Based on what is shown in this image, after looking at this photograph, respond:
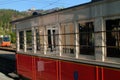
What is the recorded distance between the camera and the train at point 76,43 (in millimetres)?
6836

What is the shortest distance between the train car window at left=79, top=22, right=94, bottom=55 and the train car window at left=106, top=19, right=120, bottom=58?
690 mm

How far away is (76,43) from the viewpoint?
8328mm

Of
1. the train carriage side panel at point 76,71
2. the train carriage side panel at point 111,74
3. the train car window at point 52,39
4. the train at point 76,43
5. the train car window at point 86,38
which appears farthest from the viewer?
the train car window at point 52,39

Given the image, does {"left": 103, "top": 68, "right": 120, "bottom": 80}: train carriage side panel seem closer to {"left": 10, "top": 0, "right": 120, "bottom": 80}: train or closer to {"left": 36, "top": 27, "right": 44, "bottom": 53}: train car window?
{"left": 10, "top": 0, "right": 120, "bottom": 80}: train

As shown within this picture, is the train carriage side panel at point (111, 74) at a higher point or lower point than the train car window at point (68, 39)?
lower

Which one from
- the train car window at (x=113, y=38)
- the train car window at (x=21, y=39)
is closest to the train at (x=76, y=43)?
the train car window at (x=113, y=38)

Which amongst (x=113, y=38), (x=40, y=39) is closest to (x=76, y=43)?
(x=113, y=38)

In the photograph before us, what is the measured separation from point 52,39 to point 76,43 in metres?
1.92

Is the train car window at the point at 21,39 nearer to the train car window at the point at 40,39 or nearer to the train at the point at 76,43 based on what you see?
the train at the point at 76,43

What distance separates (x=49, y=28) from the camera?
33.8ft

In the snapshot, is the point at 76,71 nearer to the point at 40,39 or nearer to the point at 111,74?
the point at 111,74

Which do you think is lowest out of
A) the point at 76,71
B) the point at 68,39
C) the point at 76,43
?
the point at 76,71

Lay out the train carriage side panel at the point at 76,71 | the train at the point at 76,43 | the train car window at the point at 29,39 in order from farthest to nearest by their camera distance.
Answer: the train car window at the point at 29,39 → the train carriage side panel at the point at 76,71 → the train at the point at 76,43

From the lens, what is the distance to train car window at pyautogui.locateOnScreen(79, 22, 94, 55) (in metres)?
7.63
